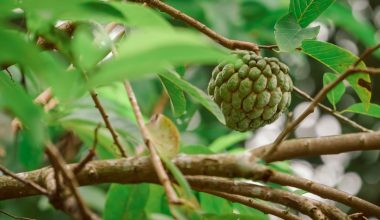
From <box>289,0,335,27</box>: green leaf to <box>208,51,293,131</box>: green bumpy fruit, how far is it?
0.14 metres

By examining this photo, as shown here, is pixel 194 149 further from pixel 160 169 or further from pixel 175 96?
pixel 160 169

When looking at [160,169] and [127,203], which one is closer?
[160,169]

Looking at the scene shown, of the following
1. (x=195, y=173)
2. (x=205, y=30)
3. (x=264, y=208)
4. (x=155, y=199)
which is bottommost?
(x=155, y=199)

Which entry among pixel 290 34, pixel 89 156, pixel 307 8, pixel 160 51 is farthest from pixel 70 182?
pixel 307 8

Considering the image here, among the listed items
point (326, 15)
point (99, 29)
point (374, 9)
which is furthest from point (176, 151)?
point (374, 9)

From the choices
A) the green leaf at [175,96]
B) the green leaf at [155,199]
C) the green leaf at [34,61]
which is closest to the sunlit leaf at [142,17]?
the green leaf at [34,61]

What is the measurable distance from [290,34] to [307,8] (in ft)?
0.37

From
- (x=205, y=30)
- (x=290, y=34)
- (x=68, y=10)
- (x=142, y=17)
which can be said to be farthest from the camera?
(x=205, y=30)

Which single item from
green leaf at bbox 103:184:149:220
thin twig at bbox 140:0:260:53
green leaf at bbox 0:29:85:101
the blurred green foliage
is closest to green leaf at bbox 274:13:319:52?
the blurred green foliage

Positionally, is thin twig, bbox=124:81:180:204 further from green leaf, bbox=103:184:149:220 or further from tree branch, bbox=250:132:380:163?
green leaf, bbox=103:184:149:220

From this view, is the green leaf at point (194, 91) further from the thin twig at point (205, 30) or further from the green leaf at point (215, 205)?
the green leaf at point (215, 205)

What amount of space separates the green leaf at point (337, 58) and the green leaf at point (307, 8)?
9cm

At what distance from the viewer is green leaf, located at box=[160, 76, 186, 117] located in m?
1.26

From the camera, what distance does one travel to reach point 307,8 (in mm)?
1318
